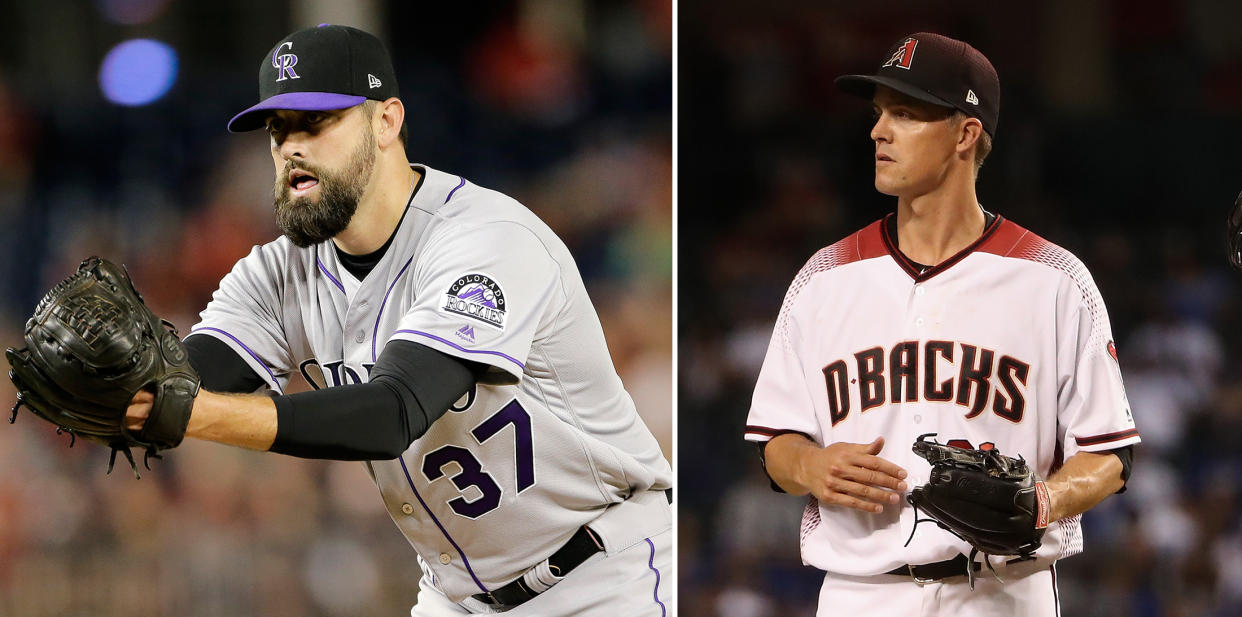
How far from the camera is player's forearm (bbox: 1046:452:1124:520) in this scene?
1759 millimetres

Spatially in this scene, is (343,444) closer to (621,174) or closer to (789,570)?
(789,570)

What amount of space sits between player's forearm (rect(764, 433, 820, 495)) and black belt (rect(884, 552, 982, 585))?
Result: 0.65 ft

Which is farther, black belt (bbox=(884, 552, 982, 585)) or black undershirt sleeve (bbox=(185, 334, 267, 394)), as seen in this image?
black undershirt sleeve (bbox=(185, 334, 267, 394))

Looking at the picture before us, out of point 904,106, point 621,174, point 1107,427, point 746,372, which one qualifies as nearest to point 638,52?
point 621,174

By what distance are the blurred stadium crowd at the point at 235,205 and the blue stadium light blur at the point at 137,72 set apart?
0.19 ft

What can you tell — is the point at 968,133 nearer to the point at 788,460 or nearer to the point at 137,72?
the point at 788,460

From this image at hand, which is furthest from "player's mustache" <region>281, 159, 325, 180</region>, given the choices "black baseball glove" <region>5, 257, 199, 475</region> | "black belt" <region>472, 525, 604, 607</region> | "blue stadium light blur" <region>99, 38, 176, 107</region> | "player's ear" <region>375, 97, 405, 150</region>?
"blue stadium light blur" <region>99, 38, 176, 107</region>

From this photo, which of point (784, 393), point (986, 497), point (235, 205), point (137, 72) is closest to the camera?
point (986, 497)

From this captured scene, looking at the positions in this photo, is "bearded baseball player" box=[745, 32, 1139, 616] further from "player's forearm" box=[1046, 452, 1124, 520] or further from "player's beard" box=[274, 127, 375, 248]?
"player's beard" box=[274, 127, 375, 248]

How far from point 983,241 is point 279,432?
1069 millimetres

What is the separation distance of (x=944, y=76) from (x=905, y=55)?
73mm

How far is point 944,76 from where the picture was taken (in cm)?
185

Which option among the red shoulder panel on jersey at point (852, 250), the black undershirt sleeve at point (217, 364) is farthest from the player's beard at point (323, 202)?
the red shoulder panel on jersey at point (852, 250)

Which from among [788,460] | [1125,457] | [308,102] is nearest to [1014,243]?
[1125,457]
